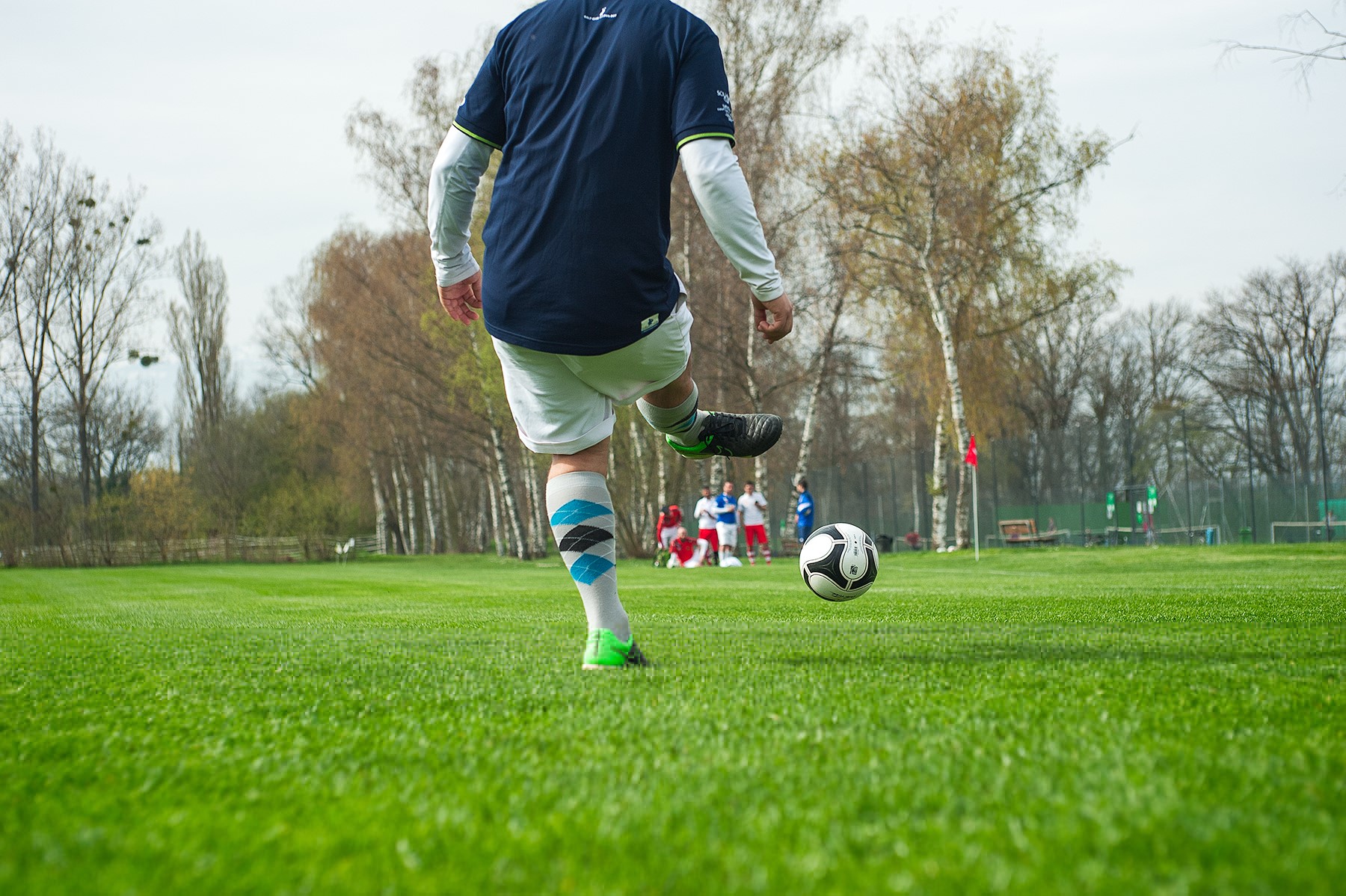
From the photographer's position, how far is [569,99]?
10.7 ft

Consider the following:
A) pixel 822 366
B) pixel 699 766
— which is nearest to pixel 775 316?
pixel 699 766

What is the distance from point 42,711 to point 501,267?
5.77 feet

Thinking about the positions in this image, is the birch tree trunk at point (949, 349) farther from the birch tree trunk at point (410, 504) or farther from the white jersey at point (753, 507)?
the birch tree trunk at point (410, 504)

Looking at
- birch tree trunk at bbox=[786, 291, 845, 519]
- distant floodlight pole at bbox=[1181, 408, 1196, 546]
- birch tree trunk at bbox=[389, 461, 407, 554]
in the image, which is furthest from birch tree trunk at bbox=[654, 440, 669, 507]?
birch tree trunk at bbox=[389, 461, 407, 554]

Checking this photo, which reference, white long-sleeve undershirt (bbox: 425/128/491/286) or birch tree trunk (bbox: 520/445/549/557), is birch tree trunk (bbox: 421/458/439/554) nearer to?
birch tree trunk (bbox: 520/445/549/557)

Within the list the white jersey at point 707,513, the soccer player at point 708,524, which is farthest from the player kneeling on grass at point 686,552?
the white jersey at point 707,513

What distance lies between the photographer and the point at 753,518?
23141 millimetres

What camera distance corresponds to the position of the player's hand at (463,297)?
3.84 m

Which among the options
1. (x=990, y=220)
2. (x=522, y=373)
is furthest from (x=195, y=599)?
(x=990, y=220)

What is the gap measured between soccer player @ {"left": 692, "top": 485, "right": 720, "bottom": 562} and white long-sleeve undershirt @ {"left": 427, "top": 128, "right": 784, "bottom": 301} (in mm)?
18156

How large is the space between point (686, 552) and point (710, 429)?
16.5 meters

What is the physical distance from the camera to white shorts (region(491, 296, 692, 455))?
11.0 feet

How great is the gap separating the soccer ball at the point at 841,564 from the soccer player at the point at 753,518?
57.2ft

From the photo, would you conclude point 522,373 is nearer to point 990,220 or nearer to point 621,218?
point 621,218
